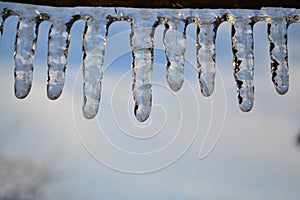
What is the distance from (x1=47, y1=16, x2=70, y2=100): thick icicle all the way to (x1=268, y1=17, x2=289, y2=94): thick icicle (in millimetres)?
827

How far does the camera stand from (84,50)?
1973mm

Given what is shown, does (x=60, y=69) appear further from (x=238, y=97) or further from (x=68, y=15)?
(x=238, y=97)

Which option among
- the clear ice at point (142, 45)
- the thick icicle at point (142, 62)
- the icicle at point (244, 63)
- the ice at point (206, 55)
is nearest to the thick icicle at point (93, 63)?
the clear ice at point (142, 45)

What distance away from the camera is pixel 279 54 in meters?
2.02

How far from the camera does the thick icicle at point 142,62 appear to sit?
193 centimetres

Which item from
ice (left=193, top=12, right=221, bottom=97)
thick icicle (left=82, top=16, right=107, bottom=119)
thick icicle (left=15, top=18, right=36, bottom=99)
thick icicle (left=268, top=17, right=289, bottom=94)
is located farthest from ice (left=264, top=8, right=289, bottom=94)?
thick icicle (left=15, top=18, right=36, bottom=99)

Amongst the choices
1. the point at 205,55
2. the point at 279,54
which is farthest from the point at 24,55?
the point at 279,54

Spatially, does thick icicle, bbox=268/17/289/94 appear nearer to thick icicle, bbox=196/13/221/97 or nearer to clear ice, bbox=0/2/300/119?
clear ice, bbox=0/2/300/119

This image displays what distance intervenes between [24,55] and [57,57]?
13 centimetres

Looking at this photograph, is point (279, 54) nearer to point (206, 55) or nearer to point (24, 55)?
point (206, 55)

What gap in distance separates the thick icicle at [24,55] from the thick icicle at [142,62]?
403mm

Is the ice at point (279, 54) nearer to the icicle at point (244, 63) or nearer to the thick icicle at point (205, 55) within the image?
the icicle at point (244, 63)

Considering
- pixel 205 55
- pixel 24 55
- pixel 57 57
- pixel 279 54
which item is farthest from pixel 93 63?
pixel 279 54

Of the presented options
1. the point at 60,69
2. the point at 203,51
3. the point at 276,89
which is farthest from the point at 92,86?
the point at 276,89
